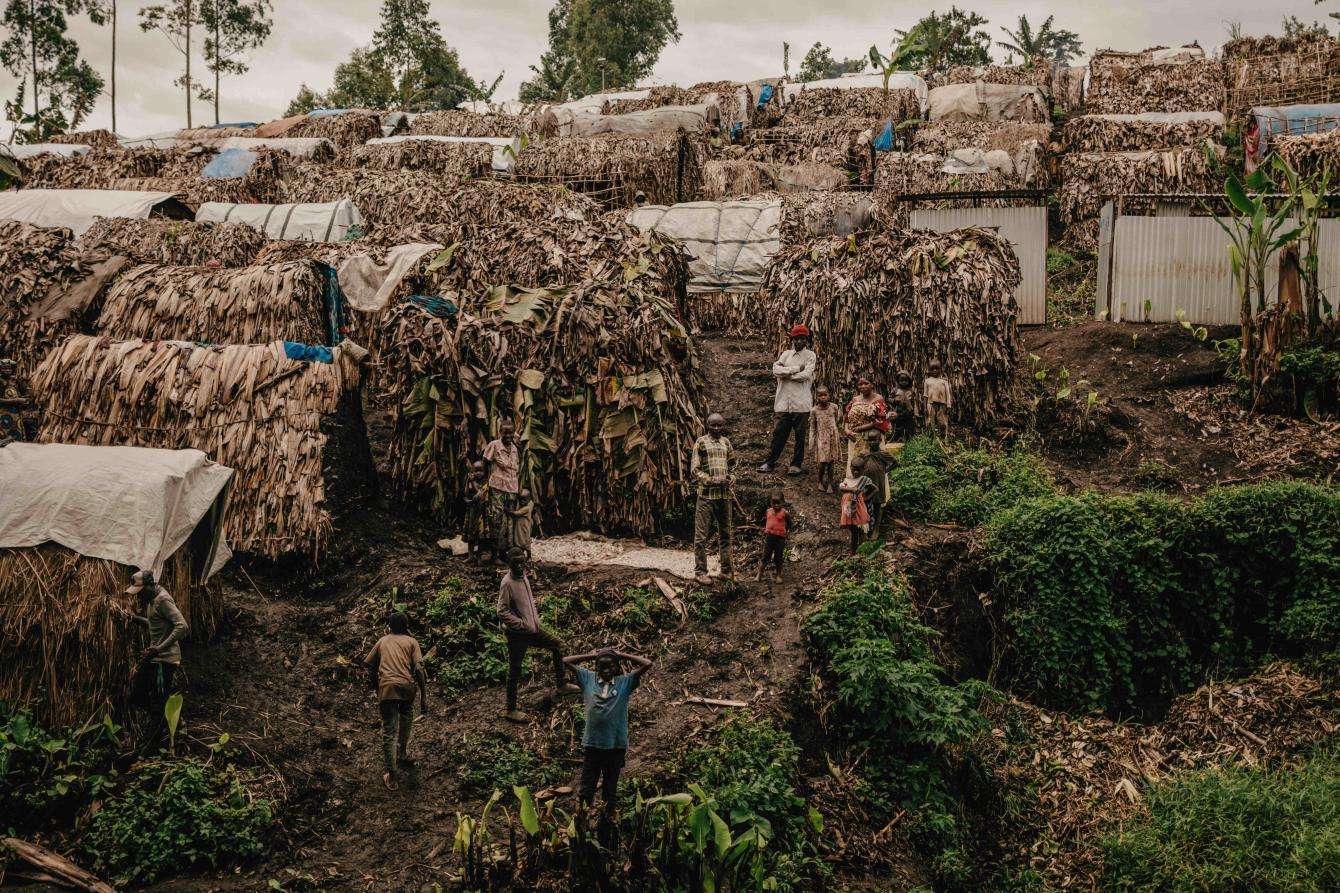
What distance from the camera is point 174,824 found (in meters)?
6.46

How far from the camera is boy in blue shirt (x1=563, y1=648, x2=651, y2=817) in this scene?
21.0ft

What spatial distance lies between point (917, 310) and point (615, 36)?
37.0 metres

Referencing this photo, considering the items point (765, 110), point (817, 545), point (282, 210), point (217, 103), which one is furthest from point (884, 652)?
point (217, 103)

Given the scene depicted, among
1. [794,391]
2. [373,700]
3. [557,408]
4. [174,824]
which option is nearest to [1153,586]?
[794,391]

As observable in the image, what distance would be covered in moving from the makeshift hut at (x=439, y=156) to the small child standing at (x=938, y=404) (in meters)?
13.4

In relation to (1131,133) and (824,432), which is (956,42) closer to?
(1131,133)

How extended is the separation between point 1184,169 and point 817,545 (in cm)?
1289

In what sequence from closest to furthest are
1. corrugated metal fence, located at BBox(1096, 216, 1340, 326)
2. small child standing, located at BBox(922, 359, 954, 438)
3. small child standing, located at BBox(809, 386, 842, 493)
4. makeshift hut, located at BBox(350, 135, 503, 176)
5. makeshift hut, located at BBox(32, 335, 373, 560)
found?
makeshift hut, located at BBox(32, 335, 373, 560), small child standing, located at BBox(809, 386, 842, 493), small child standing, located at BBox(922, 359, 954, 438), corrugated metal fence, located at BBox(1096, 216, 1340, 326), makeshift hut, located at BBox(350, 135, 503, 176)

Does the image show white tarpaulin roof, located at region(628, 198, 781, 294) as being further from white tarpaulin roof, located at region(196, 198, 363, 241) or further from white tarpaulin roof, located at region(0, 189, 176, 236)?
white tarpaulin roof, located at region(0, 189, 176, 236)

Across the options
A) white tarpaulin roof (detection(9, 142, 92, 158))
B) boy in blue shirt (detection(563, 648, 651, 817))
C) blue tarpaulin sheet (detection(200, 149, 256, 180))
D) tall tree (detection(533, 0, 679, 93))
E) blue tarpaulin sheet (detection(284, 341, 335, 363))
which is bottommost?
boy in blue shirt (detection(563, 648, 651, 817))

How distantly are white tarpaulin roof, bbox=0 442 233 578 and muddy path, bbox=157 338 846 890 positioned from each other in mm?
1084

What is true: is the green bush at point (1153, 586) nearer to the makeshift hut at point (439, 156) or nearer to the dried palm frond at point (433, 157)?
the makeshift hut at point (439, 156)

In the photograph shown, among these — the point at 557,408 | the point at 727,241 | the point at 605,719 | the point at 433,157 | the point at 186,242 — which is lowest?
the point at 605,719

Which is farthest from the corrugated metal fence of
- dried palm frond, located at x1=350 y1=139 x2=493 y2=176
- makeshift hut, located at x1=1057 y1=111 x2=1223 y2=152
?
dried palm frond, located at x1=350 y1=139 x2=493 y2=176
